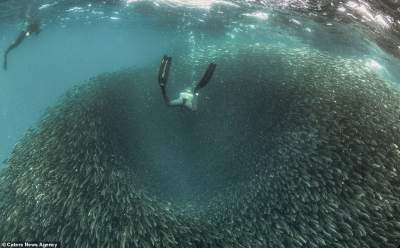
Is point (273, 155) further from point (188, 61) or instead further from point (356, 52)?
point (356, 52)

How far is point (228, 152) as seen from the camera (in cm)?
1554

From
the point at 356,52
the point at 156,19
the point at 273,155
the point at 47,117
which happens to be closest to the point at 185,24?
the point at 156,19

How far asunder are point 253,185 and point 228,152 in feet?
12.3

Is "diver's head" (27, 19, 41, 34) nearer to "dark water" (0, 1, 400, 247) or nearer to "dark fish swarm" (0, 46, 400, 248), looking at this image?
"dark water" (0, 1, 400, 247)

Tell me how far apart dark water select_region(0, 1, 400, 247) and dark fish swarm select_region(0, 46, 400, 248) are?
5 centimetres

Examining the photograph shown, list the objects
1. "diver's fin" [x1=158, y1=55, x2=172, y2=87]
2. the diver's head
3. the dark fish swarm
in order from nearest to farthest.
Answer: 1. the dark fish swarm
2. "diver's fin" [x1=158, y1=55, x2=172, y2=87]
3. the diver's head

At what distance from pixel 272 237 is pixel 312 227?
4.27 ft

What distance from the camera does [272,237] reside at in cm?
954

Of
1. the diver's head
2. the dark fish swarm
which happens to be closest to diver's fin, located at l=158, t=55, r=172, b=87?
the dark fish swarm

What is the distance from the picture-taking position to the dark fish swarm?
9375 mm

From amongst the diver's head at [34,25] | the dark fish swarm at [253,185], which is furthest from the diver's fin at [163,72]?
the diver's head at [34,25]

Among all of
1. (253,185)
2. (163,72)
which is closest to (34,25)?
(163,72)

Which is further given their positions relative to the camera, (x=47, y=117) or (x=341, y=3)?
(x=341, y=3)

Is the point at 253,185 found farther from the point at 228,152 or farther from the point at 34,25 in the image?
the point at 34,25
